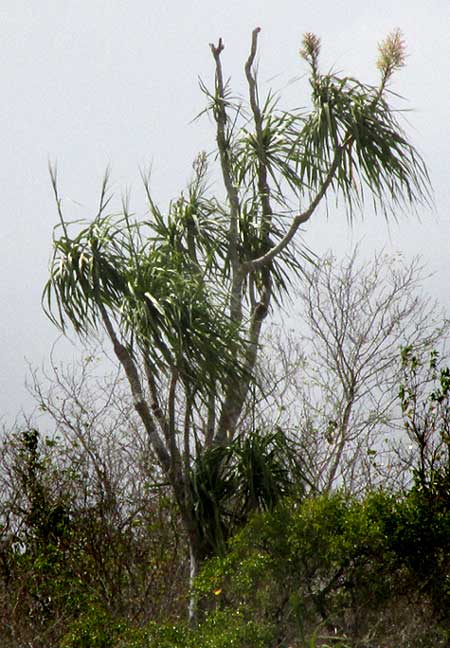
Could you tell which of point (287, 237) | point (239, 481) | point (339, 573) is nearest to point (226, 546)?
point (239, 481)

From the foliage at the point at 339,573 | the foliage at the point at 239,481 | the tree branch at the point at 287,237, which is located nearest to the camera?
the foliage at the point at 339,573

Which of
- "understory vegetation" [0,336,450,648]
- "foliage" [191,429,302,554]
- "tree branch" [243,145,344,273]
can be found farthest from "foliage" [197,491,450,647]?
"tree branch" [243,145,344,273]

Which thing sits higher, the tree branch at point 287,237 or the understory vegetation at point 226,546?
the tree branch at point 287,237

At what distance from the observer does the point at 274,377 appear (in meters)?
9.18

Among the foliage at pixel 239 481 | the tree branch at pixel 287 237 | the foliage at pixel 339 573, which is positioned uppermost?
the tree branch at pixel 287 237

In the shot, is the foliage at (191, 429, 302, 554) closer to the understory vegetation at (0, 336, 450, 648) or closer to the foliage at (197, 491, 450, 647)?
the understory vegetation at (0, 336, 450, 648)

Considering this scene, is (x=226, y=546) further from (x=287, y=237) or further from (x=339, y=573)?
(x=287, y=237)

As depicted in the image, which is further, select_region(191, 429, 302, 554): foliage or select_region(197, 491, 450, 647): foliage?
select_region(191, 429, 302, 554): foliage

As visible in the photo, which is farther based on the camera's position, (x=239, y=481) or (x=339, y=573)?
(x=239, y=481)

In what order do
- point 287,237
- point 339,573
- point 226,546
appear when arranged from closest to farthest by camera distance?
1. point 339,573
2. point 226,546
3. point 287,237

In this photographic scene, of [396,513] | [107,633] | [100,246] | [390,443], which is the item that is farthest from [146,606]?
[390,443]

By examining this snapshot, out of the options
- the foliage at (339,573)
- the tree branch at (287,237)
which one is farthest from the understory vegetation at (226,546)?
the tree branch at (287,237)

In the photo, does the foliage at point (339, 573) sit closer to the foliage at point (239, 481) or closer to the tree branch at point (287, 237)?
the foliage at point (239, 481)

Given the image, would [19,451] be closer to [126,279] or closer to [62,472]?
[62,472]
